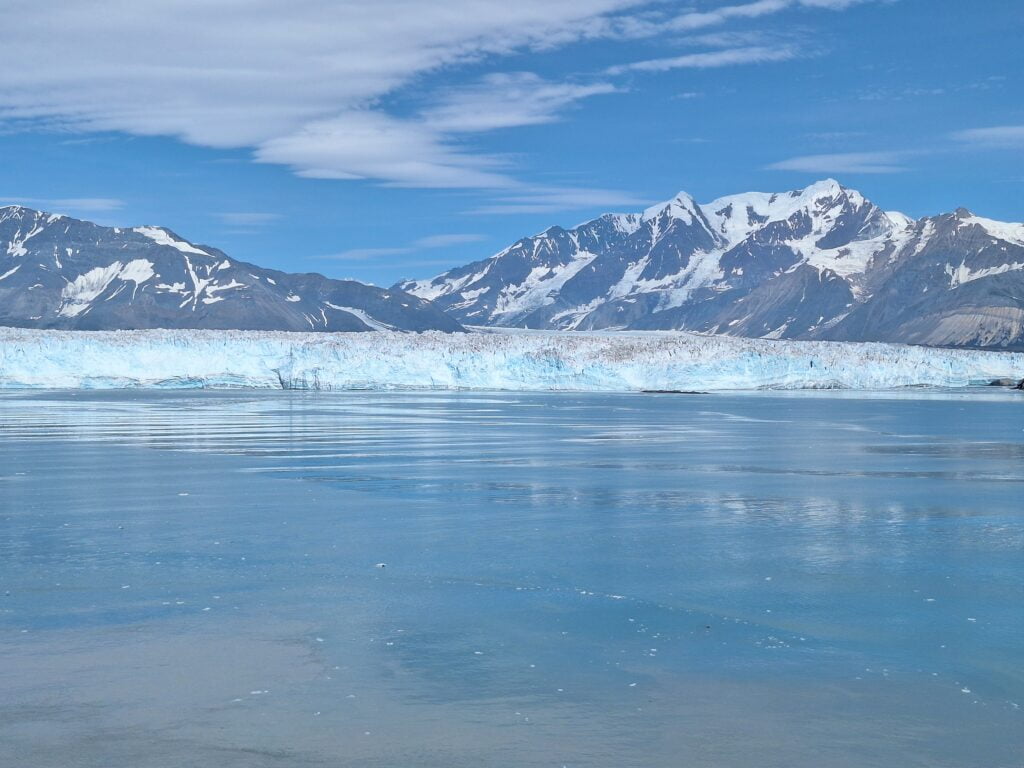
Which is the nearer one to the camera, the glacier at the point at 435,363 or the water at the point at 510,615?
the water at the point at 510,615

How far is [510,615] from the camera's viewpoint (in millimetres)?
8758

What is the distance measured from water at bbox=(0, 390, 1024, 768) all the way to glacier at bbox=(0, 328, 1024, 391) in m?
38.7

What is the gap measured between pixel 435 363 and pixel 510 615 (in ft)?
168

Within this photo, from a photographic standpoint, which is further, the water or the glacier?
the glacier

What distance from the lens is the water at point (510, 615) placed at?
605 cm

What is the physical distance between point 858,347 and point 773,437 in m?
42.7

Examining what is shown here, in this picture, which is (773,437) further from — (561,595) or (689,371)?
(689,371)

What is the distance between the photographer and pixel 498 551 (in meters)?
11.5

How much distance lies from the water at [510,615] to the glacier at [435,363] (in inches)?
1523

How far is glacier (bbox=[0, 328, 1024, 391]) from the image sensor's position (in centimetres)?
5645

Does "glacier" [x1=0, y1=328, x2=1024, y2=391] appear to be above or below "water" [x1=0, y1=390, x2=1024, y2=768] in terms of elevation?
above

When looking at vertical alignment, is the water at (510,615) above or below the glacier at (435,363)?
below

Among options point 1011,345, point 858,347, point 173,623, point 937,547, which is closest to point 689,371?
point 858,347

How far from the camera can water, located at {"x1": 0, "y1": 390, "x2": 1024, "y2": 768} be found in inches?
238
